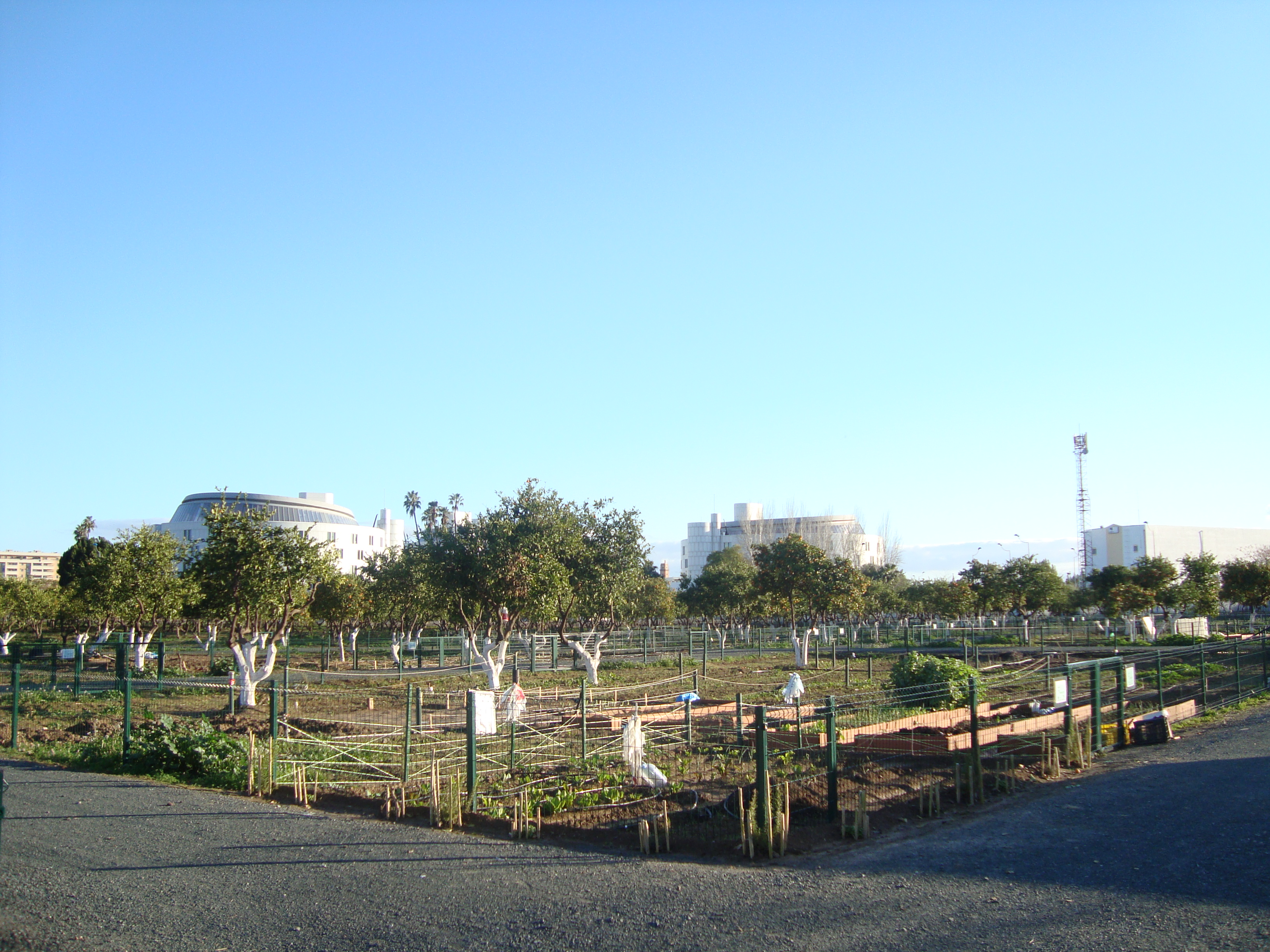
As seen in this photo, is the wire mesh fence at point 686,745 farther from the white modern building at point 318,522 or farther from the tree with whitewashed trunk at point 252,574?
the white modern building at point 318,522

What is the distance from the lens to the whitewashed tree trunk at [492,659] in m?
24.2

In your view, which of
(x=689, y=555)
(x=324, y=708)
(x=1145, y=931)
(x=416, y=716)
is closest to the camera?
(x=1145, y=931)

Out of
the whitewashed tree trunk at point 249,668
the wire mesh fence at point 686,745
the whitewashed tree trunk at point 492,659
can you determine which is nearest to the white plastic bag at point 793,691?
the wire mesh fence at point 686,745

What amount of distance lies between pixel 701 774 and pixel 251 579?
1447cm

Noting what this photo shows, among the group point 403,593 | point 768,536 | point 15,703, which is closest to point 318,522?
point 768,536

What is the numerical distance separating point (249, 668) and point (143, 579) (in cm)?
1231

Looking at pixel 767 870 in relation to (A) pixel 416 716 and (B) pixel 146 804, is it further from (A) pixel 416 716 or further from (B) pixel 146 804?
(A) pixel 416 716

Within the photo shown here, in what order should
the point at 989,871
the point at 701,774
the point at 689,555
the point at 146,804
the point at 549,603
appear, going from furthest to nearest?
the point at 689,555 → the point at 549,603 → the point at 701,774 → the point at 146,804 → the point at 989,871

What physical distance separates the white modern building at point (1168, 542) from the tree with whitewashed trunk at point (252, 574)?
112984mm

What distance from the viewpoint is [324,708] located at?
2120 cm

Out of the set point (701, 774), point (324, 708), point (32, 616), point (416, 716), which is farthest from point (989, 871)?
point (32, 616)

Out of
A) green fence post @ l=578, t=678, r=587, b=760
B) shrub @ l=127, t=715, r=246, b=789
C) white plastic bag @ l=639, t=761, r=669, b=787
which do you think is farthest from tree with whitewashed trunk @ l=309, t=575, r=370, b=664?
white plastic bag @ l=639, t=761, r=669, b=787

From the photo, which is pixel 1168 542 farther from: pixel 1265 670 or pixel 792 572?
pixel 1265 670

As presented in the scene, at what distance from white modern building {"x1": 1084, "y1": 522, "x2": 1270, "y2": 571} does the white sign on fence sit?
112 meters
